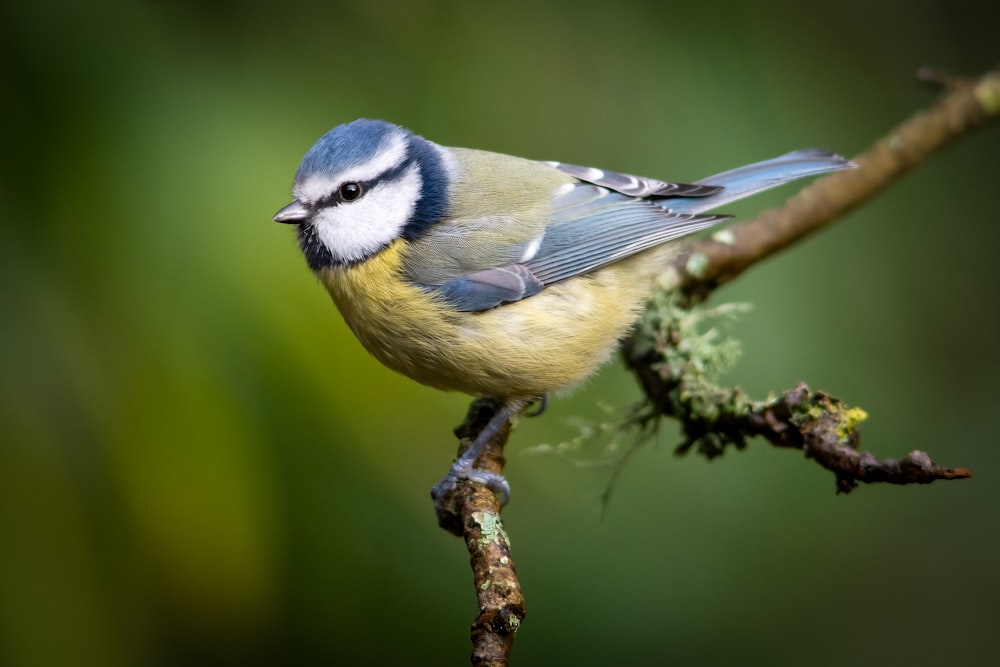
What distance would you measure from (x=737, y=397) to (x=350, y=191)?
0.86m

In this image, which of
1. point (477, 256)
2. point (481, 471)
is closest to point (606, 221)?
point (477, 256)

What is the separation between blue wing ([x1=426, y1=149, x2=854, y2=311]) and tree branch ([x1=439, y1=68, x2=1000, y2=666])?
0.13 meters

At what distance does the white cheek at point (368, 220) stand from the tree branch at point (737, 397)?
1.47 feet

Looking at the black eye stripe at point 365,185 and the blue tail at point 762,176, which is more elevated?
the blue tail at point 762,176

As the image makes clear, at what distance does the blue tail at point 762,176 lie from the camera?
2121 mm

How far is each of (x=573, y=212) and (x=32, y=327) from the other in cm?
118

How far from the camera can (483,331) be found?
1.89 meters

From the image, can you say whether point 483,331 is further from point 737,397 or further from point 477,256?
point 737,397

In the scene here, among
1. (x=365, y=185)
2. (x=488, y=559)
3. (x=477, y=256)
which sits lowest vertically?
A: (x=488, y=559)

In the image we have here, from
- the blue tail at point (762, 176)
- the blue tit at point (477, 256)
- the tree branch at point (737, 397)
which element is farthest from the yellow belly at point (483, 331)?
the blue tail at point (762, 176)

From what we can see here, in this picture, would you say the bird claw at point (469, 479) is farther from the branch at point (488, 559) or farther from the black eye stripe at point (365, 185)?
the black eye stripe at point (365, 185)

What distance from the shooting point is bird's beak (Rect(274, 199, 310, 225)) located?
1.86 metres

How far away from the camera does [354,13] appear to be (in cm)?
247

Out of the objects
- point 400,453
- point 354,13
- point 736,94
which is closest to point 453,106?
point 354,13
